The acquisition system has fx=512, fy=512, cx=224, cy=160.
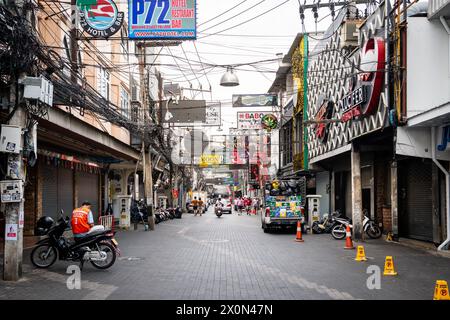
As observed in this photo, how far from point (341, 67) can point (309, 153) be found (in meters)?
9.65

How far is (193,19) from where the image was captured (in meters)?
12.7

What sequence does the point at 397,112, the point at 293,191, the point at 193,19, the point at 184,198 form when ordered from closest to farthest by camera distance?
the point at 193,19
the point at 397,112
the point at 293,191
the point at 184,198

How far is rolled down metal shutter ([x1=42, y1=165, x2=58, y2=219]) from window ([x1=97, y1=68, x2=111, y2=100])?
416 cm

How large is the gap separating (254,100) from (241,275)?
17.7 metres

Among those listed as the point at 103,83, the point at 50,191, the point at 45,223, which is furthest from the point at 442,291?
the point at 103,83

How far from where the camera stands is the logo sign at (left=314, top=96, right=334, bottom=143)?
76.8 feet

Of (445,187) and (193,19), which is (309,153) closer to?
(445,187)

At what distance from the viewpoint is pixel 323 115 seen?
24188mm

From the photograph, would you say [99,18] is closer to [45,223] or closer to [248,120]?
[45,223]

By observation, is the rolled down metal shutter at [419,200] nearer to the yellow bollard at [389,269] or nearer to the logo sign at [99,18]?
the yellow bollard at [389,269]

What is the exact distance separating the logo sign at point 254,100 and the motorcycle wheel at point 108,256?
1630 cm

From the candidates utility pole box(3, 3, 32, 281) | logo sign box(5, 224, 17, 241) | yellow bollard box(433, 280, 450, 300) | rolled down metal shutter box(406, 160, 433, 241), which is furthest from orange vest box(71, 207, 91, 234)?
rolled down metal shutter box(406, 160, 433, 241)
